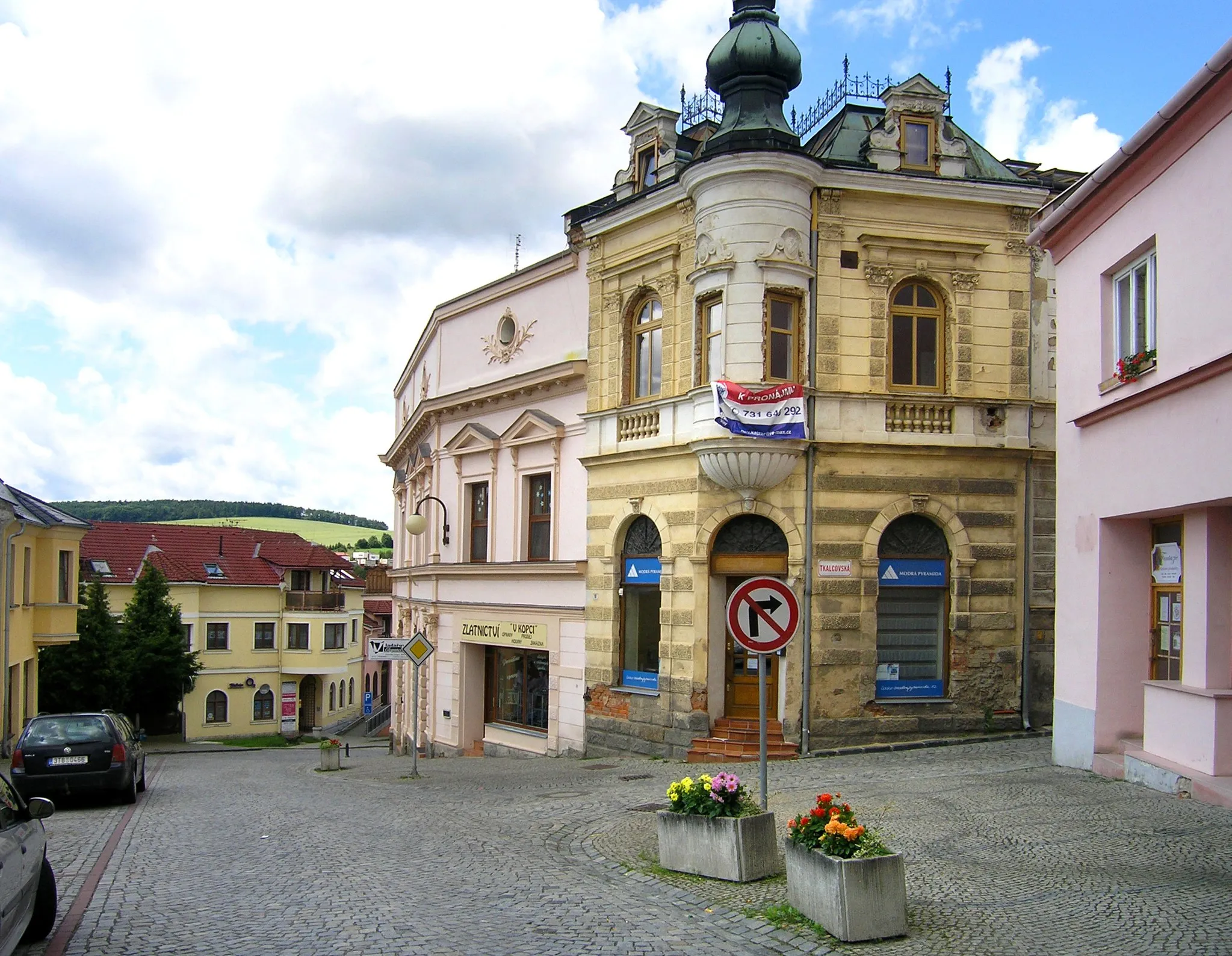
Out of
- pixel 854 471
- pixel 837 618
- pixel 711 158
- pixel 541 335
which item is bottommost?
pixel 837 618

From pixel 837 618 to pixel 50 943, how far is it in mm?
12678

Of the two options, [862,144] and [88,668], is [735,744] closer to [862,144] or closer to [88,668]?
[862,144]

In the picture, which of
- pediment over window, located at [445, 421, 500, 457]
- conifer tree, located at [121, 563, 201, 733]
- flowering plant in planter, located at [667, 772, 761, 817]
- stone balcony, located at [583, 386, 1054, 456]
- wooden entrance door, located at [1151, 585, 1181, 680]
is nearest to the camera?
flowering plant in planter, located at [667, 772, 761, 817]

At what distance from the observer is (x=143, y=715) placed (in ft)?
181

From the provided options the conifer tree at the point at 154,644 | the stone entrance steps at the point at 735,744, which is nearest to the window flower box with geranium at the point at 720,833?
the stone entrance steps at the point at 735,744

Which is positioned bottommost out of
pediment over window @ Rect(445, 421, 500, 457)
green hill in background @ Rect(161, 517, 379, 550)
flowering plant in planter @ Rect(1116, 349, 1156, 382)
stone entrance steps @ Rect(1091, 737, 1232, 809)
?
stone entrance steps @ Rect(1091, 737, 1232, 809)

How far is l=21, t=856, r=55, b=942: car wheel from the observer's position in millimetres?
8148

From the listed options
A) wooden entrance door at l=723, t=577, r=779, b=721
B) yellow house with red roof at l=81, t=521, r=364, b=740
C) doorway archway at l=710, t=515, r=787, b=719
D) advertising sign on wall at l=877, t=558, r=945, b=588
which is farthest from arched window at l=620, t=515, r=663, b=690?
yellow house with red roof at l=81, t=521, r=364, b=740

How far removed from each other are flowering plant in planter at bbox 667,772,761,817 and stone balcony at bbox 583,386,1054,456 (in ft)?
28.6

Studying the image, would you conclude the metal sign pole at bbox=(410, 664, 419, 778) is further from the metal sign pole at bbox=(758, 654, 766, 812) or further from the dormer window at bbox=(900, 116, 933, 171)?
the dormer window at bbox=(900, 116, 933, 171)

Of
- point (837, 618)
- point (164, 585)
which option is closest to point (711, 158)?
point (837, 618)

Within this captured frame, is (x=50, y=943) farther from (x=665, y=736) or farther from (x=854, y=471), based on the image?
(x=854, y=471)

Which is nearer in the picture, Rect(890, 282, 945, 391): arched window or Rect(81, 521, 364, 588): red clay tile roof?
Rect(890, 282, 945, 391): arched window

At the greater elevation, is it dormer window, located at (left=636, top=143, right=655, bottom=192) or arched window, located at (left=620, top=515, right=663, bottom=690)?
dormer window, located at (left=636, top=143, right=655, bottom=192)
